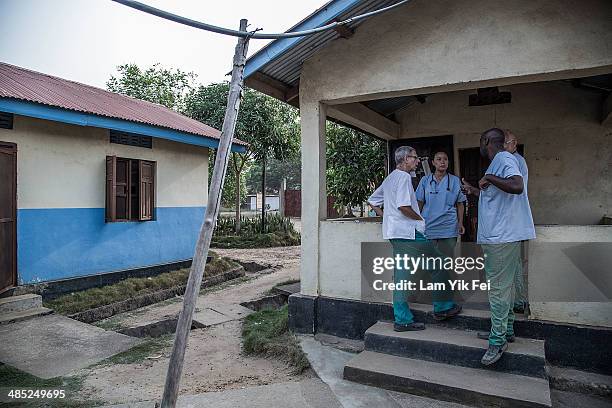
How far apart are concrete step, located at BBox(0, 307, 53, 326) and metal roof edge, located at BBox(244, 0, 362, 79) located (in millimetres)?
4370

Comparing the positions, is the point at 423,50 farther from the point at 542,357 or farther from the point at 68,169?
the point at 68,169

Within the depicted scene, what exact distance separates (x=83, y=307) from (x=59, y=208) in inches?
65.9

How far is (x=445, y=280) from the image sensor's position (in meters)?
4.41

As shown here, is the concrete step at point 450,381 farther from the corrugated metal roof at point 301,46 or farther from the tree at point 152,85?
the tree at point 152,85

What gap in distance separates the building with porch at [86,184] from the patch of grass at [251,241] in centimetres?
553

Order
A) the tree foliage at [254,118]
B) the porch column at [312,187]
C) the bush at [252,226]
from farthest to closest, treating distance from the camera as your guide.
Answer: the bush at [252,226], the tree foliage at [254,118], the porch column at [312,187]

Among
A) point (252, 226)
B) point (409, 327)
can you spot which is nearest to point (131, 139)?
point (409, 327)

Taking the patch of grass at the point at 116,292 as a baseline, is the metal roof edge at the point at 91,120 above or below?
above

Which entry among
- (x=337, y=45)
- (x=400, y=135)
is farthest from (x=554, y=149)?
(x=337, y=45)

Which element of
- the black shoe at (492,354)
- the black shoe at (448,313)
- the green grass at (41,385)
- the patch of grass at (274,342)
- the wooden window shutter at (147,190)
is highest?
the wooden window shutter at (147,190)

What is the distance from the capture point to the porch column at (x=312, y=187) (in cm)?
504

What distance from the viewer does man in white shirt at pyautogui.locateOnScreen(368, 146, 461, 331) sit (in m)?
4.12

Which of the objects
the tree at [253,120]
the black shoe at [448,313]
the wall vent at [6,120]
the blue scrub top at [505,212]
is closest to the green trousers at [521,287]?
the black shoe at [448,313]

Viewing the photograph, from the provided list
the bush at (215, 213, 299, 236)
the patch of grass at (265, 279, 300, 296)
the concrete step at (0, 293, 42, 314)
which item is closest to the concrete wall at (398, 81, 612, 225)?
the patch of grass at (265, 279, 300, 296)
